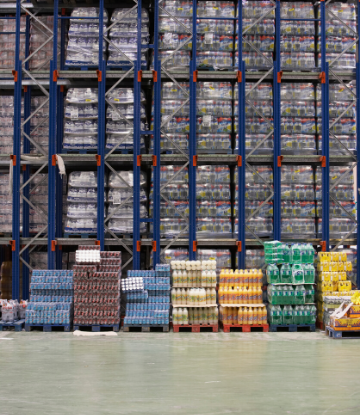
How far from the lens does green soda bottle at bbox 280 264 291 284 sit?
39.6 feet

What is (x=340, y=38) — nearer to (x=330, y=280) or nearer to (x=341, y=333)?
(x=330, y=280)

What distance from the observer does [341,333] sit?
11.3m

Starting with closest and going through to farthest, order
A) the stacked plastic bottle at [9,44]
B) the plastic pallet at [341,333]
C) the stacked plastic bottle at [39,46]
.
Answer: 1. the plastic pallet at [341,333]
2. the stacked plastic bottle at [39,46]
3. the stacked plastic bottle at [9,44]

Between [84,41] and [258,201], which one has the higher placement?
[84,41]

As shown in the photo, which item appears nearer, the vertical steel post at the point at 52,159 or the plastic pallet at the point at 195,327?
the plastic pallet at the point at 195,327

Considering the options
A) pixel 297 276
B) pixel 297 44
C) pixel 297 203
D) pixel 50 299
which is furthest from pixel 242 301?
pixel 297 44

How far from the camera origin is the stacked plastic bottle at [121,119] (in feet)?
44.3

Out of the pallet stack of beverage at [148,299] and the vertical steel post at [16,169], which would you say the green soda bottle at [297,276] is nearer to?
the pallet stack of beverage at [148,299]

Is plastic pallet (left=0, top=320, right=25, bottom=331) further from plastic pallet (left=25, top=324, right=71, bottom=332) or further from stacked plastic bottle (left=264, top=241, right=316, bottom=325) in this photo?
stacked plastic bottle (left=264, top=241, right=316, bottom=325)

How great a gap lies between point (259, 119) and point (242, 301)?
458cm

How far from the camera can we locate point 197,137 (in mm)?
13445

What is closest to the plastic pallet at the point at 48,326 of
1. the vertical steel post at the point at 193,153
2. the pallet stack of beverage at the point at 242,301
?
the vertical steel post at the point at 193,153

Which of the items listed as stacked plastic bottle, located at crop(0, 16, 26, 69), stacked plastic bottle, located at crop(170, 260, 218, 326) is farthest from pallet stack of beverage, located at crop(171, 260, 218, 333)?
stacked plastic bottle, located at crop(0, 16, 26, 69)

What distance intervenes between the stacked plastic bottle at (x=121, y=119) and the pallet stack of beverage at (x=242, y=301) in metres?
3.98
